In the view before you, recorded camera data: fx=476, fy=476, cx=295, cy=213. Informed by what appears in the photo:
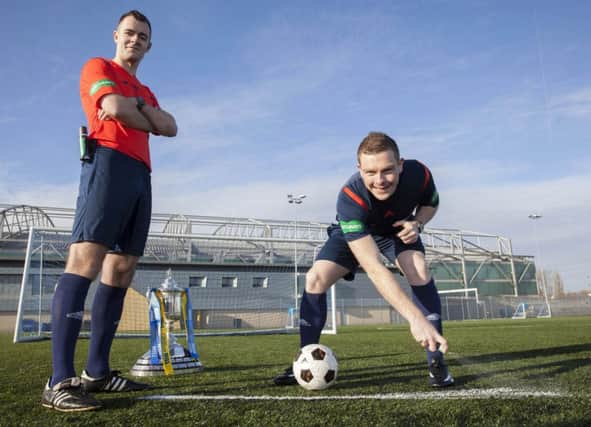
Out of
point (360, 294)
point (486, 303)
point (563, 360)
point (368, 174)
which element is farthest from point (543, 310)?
A: point (368, 174)

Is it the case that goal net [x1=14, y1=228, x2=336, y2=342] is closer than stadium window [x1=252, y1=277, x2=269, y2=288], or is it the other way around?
goal net [x1=14, y1=228, x2=336, y2=342]

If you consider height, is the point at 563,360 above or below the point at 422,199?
below

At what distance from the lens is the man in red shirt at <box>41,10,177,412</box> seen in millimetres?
2707

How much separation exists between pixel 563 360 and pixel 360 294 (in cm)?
3154

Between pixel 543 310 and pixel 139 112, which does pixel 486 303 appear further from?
pixel 139 112

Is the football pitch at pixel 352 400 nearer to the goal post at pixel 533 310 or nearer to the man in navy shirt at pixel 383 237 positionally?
the man in navy shirt at pixel 383 237

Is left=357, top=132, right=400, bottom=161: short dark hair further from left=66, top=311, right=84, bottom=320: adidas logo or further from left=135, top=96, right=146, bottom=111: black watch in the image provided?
left=66, top=311, right=84, bottom=320: adidas logo

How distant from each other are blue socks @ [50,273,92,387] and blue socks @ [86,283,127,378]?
1.63 ft

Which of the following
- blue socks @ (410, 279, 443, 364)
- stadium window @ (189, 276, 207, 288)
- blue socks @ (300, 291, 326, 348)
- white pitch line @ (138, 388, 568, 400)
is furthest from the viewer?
stadium window @ (189, 276, 207, 288)

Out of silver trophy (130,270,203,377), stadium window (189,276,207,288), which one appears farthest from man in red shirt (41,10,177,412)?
stadium window (189,276,207,288)

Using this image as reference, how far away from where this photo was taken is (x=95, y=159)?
294cm

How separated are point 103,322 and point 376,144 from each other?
221cm

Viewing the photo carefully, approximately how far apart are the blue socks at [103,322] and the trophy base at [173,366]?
83 centimetres

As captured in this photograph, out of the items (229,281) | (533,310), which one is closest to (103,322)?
(229,281)
